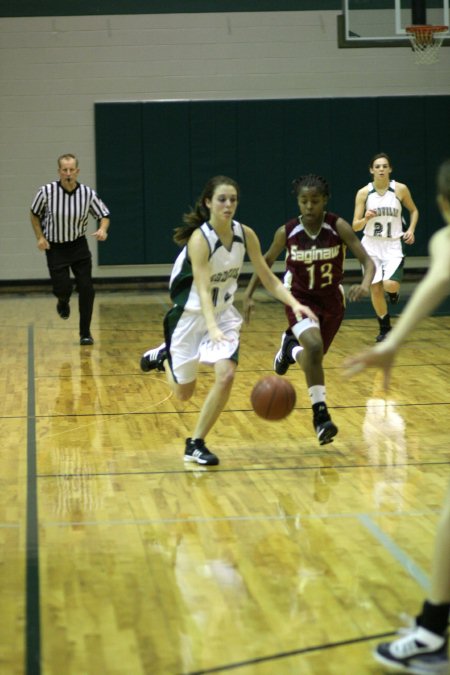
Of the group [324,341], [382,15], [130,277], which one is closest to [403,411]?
[324,341]

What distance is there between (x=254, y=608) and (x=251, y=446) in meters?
2.76

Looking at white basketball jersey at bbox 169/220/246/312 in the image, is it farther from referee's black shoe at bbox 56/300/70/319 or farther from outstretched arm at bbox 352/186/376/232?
referee's black shoe at bbox 56/300/70/319

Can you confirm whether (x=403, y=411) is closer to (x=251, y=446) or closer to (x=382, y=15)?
(x=251, y=446)

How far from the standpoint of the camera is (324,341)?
23.6ft

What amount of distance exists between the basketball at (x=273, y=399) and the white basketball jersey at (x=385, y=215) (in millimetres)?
5618

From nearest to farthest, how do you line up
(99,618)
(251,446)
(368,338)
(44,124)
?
(99,618), (251,446), (368,338), (44,124)

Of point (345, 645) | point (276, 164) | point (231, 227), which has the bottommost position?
point (345, 645)

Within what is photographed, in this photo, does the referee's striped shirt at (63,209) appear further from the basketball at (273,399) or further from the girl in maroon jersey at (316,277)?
the basketball at (273,399)

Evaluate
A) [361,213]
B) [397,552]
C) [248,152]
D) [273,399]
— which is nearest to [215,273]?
[273,399]

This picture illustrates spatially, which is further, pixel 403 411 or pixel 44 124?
pixel 44 124

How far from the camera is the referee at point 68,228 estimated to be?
11.2m

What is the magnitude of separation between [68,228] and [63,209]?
0.69 ft

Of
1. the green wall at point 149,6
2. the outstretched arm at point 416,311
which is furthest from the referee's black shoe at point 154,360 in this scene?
the green wall at point 149,6

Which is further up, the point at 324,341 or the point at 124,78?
the point at 124,78
